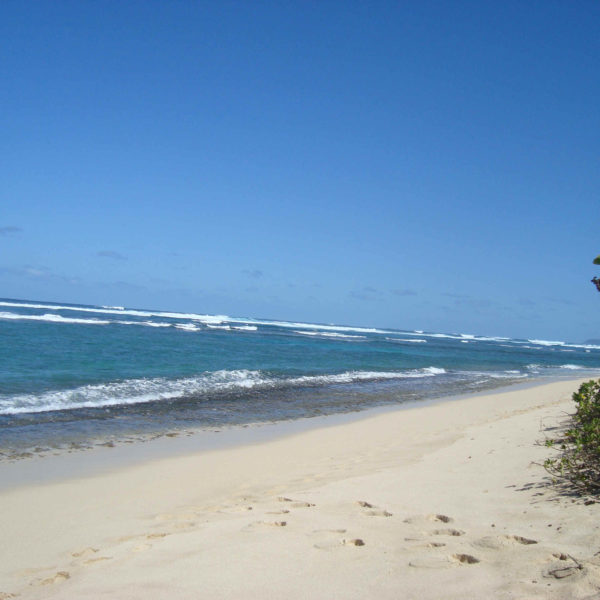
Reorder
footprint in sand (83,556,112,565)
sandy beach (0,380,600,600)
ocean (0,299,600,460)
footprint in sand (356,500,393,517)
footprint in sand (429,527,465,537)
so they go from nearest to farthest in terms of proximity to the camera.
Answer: sandy beach (0,380,600,600) → footprint in sand (83,556,112,565) → footprint in sand (429,527,465,537) → footprint in sand (356,500,393,517) → ocean (0,299,600,460)

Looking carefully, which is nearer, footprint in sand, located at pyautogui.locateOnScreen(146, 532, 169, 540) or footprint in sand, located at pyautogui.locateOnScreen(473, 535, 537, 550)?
footprint in sand, located at pyautogui.locateOnScreen(473, 535, 537, 550)

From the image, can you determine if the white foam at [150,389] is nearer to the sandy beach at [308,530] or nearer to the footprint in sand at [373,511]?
the sandy beach at [308,530]

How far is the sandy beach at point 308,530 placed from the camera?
3172 millimetres

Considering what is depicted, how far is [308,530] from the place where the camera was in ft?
13.8

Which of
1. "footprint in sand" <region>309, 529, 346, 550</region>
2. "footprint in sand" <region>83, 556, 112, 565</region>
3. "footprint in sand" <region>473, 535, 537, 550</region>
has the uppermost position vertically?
"footprint in sand" <region>473, 535, 537, 550</region>

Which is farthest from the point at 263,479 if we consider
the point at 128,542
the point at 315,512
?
the point at 128,542

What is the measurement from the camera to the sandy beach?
10.4ft

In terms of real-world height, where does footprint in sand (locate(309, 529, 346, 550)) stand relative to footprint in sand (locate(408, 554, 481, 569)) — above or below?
below

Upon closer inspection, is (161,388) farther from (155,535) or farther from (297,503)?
(155,535)

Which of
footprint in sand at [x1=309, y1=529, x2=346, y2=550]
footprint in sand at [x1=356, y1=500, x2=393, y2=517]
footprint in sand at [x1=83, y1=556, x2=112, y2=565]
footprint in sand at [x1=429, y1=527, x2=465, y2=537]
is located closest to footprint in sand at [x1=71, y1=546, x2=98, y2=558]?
footprint in sand at [x1=83, y1=556, x2=112, y2=565]

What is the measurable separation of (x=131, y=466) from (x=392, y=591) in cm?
536

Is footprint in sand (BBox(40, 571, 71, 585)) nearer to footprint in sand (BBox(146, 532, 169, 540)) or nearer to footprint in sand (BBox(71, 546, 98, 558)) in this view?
footprint in sand (BBox(71, 546, 98, 558))

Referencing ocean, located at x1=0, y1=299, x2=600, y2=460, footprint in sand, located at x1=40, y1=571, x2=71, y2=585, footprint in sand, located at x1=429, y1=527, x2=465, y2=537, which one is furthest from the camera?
ocean, located at x1=0, y1=299, x2=600, y2=460

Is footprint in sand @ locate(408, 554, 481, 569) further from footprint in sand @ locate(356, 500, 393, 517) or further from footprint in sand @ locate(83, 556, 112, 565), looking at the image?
footprint in sand @ locate(83, 556, 112, 565)
